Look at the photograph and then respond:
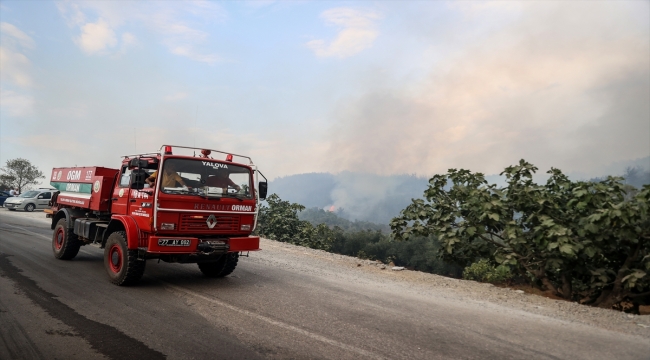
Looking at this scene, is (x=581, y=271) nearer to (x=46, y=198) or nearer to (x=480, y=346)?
(x=480, y=346)

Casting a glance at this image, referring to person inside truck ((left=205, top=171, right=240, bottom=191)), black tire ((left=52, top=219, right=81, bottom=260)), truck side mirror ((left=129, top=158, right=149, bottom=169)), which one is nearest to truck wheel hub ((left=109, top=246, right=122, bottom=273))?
truck side mirror ((left=129, top=158, right=149, bottom=169))

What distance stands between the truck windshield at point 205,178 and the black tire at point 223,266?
55.4 inches

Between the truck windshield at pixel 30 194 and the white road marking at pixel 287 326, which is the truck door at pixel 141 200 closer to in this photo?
the white road marking at pixel 287 326

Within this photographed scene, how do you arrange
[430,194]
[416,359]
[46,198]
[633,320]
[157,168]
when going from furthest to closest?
[46,198] < [430,194] < [157,168] < [633,320] < [416,359]

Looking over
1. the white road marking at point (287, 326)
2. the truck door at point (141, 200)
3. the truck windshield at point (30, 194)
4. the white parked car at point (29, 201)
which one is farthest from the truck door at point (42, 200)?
the white road marking at point (287, 326)

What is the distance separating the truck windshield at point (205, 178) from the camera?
7.23 meters

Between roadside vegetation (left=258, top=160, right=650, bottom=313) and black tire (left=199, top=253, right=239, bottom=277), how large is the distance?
4.92 m

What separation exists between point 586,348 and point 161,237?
6294 mm

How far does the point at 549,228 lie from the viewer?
8.55 metres

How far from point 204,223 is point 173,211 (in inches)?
23.1

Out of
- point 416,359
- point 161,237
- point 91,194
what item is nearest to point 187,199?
point 161,237

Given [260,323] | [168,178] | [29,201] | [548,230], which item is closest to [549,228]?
[548,230]

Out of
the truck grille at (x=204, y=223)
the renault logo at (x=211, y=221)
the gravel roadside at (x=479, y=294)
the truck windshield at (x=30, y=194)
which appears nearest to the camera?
the gravel roadside at (x=479, y=294)

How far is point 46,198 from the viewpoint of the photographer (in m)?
29.5
